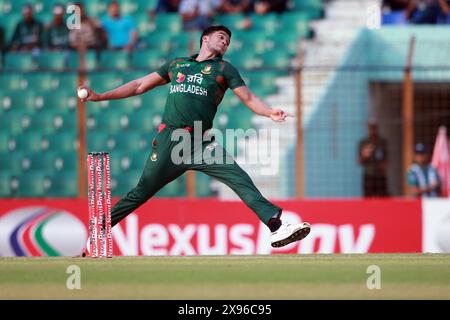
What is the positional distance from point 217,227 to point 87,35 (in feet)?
19.4

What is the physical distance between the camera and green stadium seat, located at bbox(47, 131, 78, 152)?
18.9 metres

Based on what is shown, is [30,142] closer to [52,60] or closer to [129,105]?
[129,105]

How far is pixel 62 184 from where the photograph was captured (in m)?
18.4

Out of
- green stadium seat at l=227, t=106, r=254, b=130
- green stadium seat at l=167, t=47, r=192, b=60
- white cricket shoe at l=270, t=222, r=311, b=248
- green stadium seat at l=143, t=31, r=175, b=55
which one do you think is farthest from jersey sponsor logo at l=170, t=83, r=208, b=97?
green stadium seat at l=143, t=31, r=175, b=55

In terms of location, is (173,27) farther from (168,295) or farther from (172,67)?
(168,295)

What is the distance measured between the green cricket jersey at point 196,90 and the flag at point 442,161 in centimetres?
782

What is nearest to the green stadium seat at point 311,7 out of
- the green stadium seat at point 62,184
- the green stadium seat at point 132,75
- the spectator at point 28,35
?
the green stadium seat at point 132,75

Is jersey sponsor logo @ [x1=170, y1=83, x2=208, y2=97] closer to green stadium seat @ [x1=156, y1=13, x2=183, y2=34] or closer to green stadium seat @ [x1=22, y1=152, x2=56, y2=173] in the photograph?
green stadium seat @ [x1=22, y1=152, x2=56, y2=173]

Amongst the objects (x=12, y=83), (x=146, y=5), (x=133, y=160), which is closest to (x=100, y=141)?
(x=133, y=160)

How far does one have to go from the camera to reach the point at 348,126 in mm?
17781

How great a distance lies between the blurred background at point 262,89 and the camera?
17453 mm

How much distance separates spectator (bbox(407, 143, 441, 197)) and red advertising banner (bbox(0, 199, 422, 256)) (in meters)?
0.96

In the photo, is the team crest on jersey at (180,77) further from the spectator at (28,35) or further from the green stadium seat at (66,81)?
the spectator at (28,35)
